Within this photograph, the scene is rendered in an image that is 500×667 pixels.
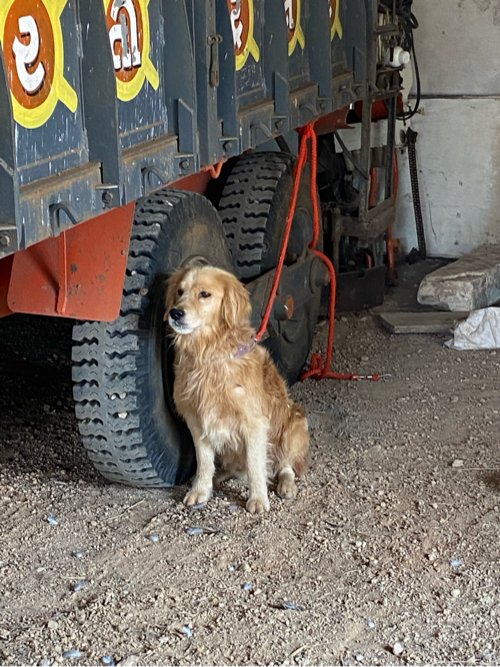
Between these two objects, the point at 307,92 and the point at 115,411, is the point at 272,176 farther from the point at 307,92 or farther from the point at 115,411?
the point at 115,411

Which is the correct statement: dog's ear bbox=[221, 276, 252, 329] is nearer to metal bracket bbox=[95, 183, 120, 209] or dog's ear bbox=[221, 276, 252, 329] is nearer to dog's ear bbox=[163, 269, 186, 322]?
dog's ear bbox=[163, 269, 186, 322]

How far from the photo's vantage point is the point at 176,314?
3.82 metres

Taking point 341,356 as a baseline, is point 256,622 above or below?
above

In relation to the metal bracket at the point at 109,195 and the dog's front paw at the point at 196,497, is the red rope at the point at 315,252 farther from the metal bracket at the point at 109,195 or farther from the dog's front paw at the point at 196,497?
the metal bracket at the point at 109,195

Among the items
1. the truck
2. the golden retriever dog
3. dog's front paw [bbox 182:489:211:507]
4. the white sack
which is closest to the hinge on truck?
the truck

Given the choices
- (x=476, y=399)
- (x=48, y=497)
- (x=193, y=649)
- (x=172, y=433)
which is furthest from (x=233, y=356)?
(x=476, y=399)

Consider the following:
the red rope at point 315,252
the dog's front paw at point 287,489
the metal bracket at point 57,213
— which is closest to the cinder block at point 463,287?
the red rope at point 315,252

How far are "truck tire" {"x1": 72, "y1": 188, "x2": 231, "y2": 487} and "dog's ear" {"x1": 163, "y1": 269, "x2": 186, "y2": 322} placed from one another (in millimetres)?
68

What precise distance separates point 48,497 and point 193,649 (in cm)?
137

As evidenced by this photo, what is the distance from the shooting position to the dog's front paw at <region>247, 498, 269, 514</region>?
415cm

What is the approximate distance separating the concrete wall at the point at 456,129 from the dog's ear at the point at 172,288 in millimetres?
5214

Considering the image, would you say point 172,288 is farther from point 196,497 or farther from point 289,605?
point 289,605

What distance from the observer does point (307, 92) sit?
486cm

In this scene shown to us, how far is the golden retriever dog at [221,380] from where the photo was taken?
390 cm
